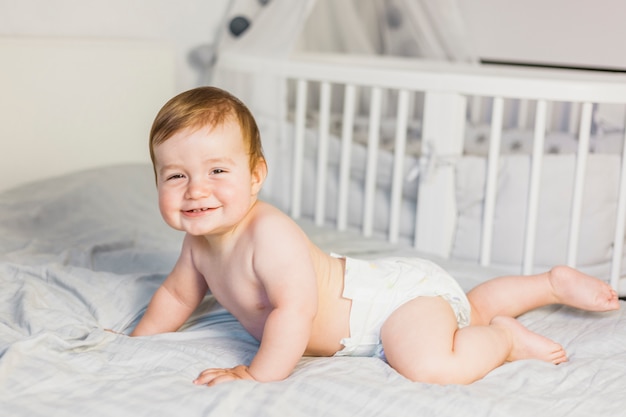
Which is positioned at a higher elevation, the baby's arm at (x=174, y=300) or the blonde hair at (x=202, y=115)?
the blonde hair at (x=202, y=115)

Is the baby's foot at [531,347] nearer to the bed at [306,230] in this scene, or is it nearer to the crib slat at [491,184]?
the bed at [306,230]

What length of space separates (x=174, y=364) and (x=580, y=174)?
104 cm

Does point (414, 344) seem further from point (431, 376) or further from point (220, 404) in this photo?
point (220, 404)

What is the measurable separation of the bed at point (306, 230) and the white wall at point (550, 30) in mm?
614

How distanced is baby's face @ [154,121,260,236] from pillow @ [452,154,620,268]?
0.94 m

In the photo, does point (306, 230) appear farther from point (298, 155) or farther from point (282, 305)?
point (282, 305)

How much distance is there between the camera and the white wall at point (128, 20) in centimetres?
237

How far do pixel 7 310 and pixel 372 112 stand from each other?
1080 millimetres

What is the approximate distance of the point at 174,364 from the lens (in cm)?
122

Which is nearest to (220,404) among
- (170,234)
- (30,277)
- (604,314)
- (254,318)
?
(254,318)

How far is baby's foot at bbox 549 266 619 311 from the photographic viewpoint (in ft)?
4.73

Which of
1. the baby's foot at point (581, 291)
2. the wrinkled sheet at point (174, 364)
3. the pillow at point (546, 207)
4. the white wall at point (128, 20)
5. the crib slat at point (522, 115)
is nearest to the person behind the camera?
the wrinkled sheet at point (174, 364)

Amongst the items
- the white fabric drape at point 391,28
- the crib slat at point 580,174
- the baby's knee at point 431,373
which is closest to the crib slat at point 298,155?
the white fabric drape at point 391,28

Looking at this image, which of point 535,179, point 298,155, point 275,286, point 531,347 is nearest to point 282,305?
point 275,286
